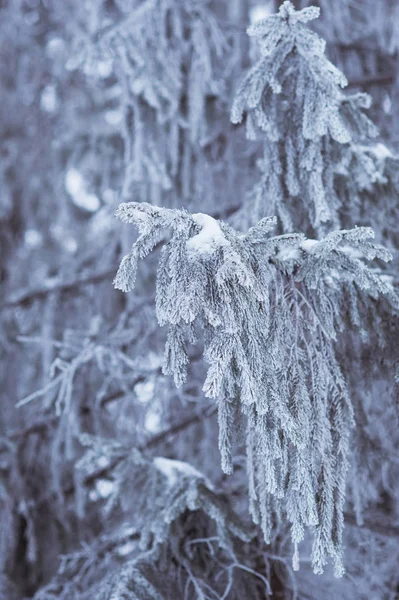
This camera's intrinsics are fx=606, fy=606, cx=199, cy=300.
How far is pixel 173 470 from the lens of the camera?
9.91 feet

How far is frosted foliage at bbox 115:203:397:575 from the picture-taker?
1832mm

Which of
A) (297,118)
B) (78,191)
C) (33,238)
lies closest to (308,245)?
(297,118)

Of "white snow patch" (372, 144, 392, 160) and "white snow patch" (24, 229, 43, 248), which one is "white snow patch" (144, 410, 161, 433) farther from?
"white snow patch" (24, 229, 43, 248)

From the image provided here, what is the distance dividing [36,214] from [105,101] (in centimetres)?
148

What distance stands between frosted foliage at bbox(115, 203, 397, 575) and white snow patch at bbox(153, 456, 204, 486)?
697mm

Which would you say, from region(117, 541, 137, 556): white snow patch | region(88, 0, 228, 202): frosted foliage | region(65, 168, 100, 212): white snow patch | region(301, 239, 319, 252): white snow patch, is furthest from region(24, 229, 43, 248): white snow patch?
region(301, 239, 319, 252): white snow patch

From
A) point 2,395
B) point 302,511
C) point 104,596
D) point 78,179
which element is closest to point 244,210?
point 302,511

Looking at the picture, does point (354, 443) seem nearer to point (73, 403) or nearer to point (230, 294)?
point (230, 294)

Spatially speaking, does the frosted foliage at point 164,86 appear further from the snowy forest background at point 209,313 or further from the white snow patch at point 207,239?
the white snow patch at point 207,239

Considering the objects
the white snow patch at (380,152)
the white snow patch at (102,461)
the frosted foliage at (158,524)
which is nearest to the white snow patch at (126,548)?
the frosted foliage at (158,524)

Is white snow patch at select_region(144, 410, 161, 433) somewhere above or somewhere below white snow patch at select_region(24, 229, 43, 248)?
below

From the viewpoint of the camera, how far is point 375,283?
6.96 ft

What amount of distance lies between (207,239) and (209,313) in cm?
24

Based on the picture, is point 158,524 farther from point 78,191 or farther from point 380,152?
point 78,191
